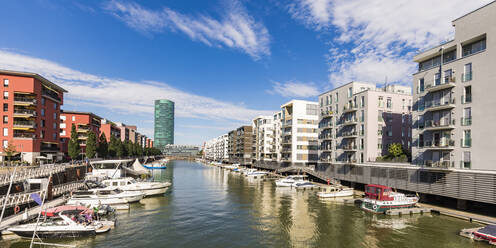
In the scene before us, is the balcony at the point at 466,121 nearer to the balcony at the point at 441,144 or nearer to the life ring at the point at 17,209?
the balcony at the point at 441,144

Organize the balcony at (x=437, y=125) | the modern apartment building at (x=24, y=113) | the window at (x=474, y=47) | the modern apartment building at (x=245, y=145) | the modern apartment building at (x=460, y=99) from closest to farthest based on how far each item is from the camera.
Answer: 1. the modern apartment building at (x=460, y=99)
2. the window at (x=474, y=47)
3. the balcony at (x=437, y=125)
4. the modern apartment building at (x=24, y=113)
5. the modern apartment building at (x=245, y=145)

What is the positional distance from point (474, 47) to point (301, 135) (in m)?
63.6

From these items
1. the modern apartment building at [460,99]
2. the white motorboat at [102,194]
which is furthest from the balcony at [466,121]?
the white motorboat at [102,194]

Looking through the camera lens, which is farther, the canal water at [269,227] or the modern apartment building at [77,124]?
the modern apartment building at [77,124]

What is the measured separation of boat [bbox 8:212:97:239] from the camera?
2767cm

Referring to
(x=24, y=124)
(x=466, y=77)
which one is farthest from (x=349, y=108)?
(x=24, y=124)

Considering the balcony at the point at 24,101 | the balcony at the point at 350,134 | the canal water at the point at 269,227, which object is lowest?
the canal water at the point at 269,227

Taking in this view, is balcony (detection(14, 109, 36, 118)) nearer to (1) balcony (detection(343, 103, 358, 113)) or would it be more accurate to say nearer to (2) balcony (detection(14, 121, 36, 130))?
(2) balcony (detection(14, 121, 36, 130))

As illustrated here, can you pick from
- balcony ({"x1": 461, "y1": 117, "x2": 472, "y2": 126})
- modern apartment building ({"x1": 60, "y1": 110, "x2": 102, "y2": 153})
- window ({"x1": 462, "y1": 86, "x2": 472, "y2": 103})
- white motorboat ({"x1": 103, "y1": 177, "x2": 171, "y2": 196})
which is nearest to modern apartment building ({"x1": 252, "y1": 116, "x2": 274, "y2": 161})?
white motorboat ({"x1": 103, "y1": 177, "x2": 171, "y2": 196})

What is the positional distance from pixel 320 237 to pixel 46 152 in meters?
83.5

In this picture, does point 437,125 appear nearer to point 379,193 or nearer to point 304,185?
point 379,193

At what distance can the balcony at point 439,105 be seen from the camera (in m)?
40.6

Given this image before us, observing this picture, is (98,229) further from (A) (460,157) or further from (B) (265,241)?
(A) (460,157)

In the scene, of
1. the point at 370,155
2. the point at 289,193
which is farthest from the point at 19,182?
the point at 370,155
